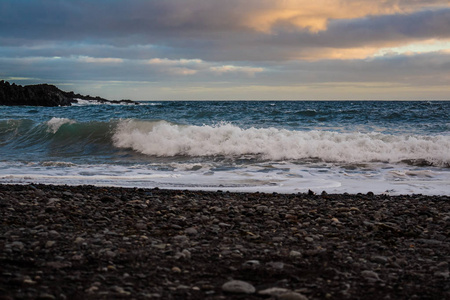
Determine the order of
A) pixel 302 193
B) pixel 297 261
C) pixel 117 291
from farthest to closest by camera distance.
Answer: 1. pixel 302 193
2. pixel 297 261
3. pixel 117 291

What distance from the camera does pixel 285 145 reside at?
14.0m

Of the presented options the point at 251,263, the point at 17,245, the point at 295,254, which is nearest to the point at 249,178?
the point at 295,254

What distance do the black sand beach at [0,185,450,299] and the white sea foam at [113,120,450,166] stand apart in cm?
659

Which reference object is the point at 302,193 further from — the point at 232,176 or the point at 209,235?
the point at 209,235

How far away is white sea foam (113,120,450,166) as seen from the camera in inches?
512

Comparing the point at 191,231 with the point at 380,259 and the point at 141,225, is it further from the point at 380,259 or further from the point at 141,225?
the point at 380,259

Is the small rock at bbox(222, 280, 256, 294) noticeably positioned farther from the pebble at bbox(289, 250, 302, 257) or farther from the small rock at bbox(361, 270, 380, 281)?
the small rock at bbox(361, 270, 380, 281)

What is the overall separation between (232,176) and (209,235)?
5.60 metres

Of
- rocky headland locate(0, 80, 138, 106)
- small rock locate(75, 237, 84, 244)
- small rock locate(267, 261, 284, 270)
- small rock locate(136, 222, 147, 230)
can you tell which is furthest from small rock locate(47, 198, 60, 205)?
rocky headland locate(0, 80, 138, 106)

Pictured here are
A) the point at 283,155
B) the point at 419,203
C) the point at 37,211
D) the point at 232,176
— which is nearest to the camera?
the point at 37,211

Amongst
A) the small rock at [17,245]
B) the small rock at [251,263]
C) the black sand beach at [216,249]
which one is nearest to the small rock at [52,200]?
the black sand beach at [216,249]

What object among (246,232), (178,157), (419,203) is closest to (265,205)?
(246,232)

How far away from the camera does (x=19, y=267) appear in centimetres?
343

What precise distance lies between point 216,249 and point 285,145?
398 inches
